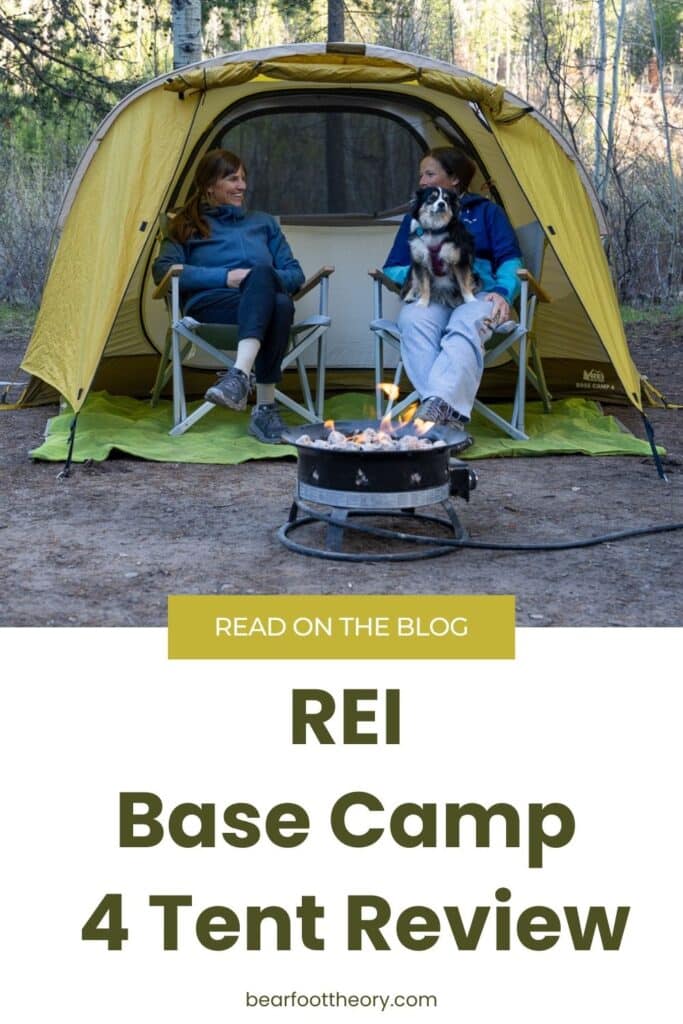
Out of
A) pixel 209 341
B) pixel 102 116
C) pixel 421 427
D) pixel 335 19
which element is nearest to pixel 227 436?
pixel 209 341

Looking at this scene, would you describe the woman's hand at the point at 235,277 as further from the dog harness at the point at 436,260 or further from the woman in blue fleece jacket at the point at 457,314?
the dog harness at the point at 436,260

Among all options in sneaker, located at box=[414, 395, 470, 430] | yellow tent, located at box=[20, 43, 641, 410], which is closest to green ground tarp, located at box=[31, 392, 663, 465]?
yellow tent, located at box=[20, 43, 641, 410]

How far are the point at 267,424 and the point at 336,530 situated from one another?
1504 mm

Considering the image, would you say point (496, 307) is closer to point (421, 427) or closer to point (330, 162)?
point (421, 427)

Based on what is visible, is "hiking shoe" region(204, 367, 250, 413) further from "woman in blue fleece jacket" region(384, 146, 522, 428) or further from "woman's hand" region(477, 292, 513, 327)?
"woman's hand" region(477, 292, 513, 327)

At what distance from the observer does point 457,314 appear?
173 inches

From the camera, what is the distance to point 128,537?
11.3 feet

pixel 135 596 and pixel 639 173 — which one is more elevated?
pixel 639 173

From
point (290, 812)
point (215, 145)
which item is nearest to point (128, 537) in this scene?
point (290, 812)

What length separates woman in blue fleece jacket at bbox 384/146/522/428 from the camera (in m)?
4.11

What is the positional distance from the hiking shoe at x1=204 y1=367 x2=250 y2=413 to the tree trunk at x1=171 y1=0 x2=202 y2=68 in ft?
11.6

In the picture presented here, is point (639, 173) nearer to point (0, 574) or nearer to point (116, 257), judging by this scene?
point (116, 257)

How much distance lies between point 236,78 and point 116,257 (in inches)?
29.1

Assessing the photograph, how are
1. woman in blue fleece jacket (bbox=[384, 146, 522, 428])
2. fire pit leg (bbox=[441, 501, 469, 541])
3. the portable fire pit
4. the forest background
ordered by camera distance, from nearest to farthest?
the portable fire pit, fire pit leg (bbox=[441, 501, 469, 541]), woman in blue fleece jacket (bbox=[384, 146, 522, 428]), the forest background
